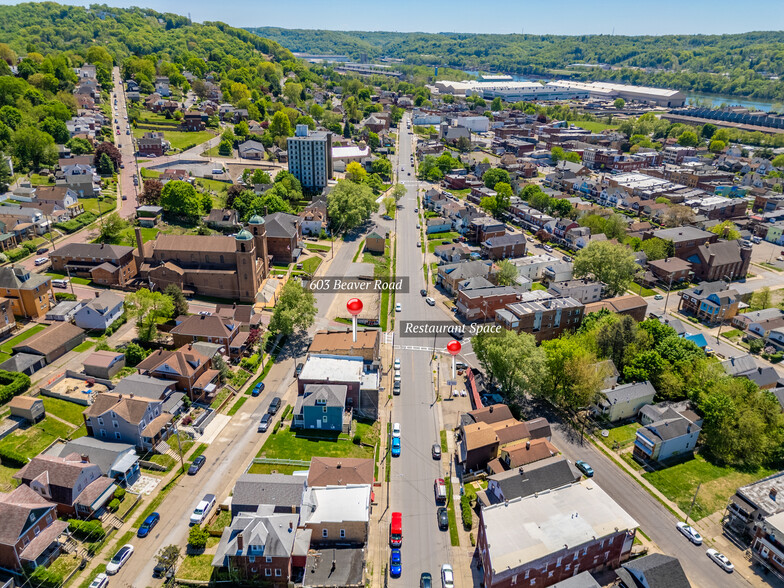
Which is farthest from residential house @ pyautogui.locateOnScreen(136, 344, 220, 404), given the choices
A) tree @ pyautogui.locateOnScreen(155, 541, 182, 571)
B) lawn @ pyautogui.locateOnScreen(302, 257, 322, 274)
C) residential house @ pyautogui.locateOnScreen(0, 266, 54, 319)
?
lawn @ pyautogui.locateOnScreen(302, 257, 322, 274)

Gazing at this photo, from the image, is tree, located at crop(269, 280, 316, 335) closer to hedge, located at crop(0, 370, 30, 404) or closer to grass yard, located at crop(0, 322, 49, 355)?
hedge, located at crop(0, 370, 30, 404)

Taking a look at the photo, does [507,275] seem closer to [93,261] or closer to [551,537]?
[551,537]

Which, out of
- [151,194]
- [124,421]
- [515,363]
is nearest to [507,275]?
[515,363]

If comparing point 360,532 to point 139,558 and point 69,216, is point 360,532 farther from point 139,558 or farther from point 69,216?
point 69,216

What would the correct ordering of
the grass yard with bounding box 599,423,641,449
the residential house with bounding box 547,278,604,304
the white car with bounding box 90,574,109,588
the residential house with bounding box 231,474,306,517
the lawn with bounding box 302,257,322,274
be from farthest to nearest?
the lawn with bounding box 302,257,322,274
the residential house with bounding box 547,278,604,304
the grass yard with bounding box 599,423,641,449
the residential house with bounding box 231,474,306,517
the white car with bounding box 90,574,109,588

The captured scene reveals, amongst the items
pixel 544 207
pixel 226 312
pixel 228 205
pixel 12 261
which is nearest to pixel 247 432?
pixel 226 312
